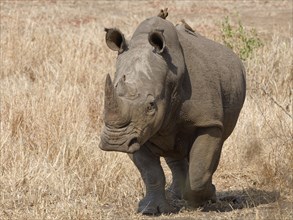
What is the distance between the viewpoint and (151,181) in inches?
243

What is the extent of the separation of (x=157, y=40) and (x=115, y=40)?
0.35 metres

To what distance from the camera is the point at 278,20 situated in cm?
2677

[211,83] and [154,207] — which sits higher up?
[211,83]

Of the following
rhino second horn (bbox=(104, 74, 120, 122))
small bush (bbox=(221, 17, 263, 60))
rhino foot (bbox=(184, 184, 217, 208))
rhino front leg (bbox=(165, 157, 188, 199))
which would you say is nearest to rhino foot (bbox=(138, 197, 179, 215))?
rhino foot (bbox=(184, 184, 217, 208))

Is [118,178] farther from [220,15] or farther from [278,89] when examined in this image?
[220,15]

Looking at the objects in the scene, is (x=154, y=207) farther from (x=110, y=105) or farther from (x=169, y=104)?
(x=110, y=105)

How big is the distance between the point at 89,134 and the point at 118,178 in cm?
150

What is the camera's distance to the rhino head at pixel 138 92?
17.9 ft

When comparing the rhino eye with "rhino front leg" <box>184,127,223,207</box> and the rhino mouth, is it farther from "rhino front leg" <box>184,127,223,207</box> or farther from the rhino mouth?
"rhino front leg" <box>184,127,223,207</box>

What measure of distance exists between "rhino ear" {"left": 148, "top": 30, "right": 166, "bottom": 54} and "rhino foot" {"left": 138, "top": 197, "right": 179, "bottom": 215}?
114cm

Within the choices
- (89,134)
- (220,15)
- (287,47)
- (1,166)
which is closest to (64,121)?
(89,134)

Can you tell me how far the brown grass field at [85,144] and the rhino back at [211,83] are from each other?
2.30ft

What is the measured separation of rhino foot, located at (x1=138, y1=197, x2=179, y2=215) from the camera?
20.2ft

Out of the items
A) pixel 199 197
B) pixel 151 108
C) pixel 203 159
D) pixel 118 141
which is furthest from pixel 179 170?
pixel 118 141
